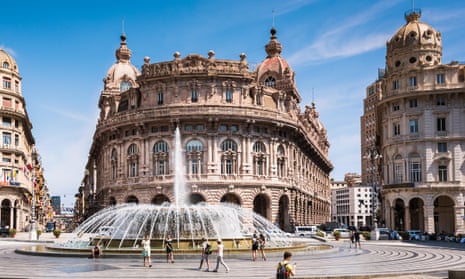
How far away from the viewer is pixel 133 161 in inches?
2886

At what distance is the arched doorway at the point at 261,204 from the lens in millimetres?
73500

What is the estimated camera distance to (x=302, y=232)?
6850cm

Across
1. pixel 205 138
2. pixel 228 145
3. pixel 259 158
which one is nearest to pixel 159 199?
pixel 205 138

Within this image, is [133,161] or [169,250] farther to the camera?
[133,161]

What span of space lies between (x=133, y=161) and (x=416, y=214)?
34985 millimetres

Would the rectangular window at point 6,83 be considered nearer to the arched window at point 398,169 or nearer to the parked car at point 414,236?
the arched window at point 398,169

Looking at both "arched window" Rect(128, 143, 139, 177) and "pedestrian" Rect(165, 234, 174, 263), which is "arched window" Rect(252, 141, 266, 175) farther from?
"pedestrian" Rect(165, 234, 174, 263)

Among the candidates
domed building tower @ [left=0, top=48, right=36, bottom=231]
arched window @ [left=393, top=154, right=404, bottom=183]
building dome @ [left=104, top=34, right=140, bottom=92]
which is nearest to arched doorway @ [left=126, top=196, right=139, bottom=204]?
domed building tower @ [left=0, top=48, right=36, bottom=231]

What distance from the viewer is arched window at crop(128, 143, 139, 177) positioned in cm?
7288

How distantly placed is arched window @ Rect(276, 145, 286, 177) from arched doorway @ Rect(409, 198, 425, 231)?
1593cm

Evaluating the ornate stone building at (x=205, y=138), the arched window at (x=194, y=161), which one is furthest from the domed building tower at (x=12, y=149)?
the arched window at (x=194, y=161)

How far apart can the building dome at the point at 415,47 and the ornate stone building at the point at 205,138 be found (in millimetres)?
15292

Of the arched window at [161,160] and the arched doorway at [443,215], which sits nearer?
the arched doorway at [443,215]

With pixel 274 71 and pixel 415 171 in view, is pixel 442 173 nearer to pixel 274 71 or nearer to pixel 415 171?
pixel 415 171
